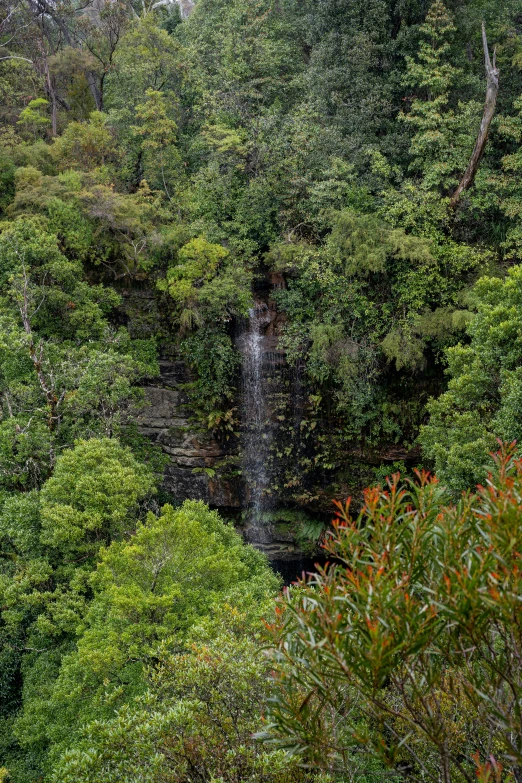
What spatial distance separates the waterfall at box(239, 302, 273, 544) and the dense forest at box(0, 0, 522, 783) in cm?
7

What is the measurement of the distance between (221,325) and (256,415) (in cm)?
317

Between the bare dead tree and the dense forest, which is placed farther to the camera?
the bare dead tree

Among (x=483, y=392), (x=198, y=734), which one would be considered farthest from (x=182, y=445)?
(x=198, y=734)

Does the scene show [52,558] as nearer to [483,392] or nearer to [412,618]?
[483,392]

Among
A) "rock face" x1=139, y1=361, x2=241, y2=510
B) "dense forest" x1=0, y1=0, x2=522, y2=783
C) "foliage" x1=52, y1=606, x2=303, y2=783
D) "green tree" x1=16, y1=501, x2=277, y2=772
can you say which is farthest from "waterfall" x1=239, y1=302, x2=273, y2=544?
"foliage" x1=52, y1=606, x2=303, y2=783

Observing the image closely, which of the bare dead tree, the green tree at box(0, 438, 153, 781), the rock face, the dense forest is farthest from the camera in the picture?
the rock face

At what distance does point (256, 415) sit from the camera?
60.5 feet

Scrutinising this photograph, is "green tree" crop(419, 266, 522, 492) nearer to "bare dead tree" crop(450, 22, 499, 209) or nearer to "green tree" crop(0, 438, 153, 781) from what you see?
"bare dead tree" crop(450, 22, 499, 209)

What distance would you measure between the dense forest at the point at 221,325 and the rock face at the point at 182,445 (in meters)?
0.07

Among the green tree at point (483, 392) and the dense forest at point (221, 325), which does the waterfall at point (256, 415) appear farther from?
the green tree at point (483, 392)

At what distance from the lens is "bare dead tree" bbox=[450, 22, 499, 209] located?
14.5 metres

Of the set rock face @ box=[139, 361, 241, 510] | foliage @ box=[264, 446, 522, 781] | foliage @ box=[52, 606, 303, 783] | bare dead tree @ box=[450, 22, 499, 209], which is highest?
bare dead tree @ box=[450, 22, 499, 209]

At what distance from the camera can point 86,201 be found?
680 inches

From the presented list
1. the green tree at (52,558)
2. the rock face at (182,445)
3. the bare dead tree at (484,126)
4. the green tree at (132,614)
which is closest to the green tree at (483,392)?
the bare dead tree at (484,126)
